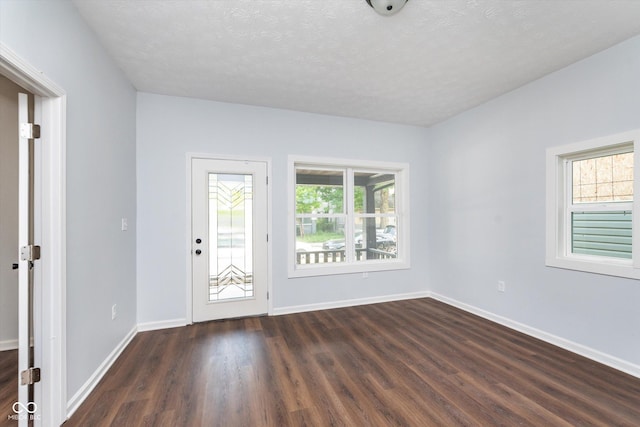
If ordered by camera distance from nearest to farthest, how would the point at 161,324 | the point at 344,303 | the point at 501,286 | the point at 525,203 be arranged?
the point at 525,203
the point at 161,324
the point at 501,286
the point at 344,303

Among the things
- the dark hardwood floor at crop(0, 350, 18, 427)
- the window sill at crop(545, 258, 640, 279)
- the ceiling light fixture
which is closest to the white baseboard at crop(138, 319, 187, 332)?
the dark hardwood floor at crop(0, 350, 18, 427)

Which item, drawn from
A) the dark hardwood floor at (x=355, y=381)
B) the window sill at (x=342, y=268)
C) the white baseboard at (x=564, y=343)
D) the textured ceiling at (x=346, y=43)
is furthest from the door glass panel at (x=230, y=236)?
the white baseboard at (x=564, y=343)

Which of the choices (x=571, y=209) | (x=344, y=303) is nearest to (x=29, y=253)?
(x=344, y=303)

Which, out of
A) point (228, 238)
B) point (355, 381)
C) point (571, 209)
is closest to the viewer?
point (355, 381)

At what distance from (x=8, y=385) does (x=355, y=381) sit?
2.63 metres

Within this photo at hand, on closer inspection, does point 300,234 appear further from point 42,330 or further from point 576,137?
point 576,137

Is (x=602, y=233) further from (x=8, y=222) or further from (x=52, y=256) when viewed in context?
(x=8, y=222)

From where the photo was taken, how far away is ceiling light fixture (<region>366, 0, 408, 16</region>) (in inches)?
71.4

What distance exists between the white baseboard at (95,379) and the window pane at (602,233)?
445 cm

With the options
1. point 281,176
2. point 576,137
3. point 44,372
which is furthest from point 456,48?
point 44,372

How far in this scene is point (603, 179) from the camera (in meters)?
2.56

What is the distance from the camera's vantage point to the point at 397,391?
80.4 inches

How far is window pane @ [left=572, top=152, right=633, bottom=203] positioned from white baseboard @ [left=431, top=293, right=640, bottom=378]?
1.38m

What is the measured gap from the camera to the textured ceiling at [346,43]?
193cm
